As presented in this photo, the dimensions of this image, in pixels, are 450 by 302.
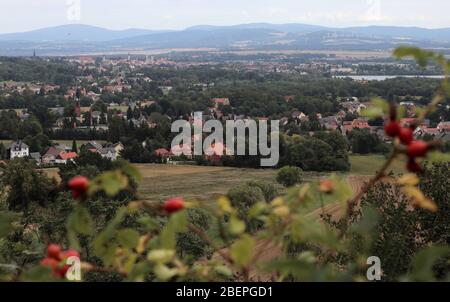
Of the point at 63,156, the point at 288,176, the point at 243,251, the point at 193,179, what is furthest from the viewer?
the point at 63,156

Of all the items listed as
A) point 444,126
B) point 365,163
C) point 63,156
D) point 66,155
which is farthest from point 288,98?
point 63,156

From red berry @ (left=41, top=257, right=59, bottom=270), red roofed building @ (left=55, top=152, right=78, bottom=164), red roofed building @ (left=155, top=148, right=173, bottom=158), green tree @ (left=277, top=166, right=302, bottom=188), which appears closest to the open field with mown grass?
green tree @ (left=277, top=166, right=302, bottom=188)

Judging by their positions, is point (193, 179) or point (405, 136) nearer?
point (405, 136)

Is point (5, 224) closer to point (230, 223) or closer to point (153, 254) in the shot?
point (153, 254)

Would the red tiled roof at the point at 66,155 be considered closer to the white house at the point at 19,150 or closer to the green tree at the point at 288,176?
the white house at the point at 19,150

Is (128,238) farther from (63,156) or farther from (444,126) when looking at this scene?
(444,126)
